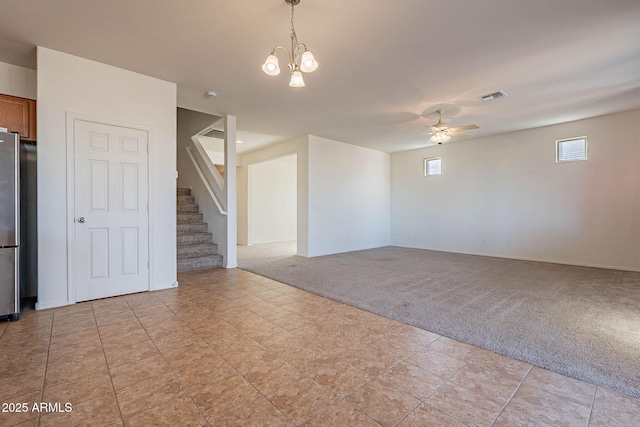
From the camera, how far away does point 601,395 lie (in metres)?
1.71

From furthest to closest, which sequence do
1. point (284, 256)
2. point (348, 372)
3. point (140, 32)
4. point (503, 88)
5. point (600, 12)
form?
point (284, 256), point (503, 88), point (140, 32), point (600, 12), point (348, 372)

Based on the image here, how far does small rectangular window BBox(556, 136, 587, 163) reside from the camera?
548cm

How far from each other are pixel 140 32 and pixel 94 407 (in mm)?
3117

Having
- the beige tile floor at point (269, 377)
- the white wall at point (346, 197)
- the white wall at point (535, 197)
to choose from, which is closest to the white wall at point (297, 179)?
the white wall at point (346, 197)

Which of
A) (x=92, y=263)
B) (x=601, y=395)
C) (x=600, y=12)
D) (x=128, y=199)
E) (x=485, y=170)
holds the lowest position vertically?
(x=601, y=395)

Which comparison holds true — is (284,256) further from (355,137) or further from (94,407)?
(94,407)

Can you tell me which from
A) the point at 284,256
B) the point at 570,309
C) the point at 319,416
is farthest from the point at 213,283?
the point at 570,309

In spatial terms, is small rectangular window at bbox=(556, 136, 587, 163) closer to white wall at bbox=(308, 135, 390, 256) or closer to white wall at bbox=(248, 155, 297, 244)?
white wall at bbox=(308, 135, 390, 256)

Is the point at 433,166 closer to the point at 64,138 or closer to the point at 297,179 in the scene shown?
the point at 297,179

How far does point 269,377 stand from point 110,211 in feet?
9.66

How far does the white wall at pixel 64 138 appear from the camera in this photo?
304 centimetres

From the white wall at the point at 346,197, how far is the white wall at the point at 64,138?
3283 mm

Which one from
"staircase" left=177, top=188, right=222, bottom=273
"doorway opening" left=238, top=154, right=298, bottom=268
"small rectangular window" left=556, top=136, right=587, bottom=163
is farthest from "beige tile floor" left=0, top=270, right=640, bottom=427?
"doorway opening" left=238, top=154, right=298, bottom=268

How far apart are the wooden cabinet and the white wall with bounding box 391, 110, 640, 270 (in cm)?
779
